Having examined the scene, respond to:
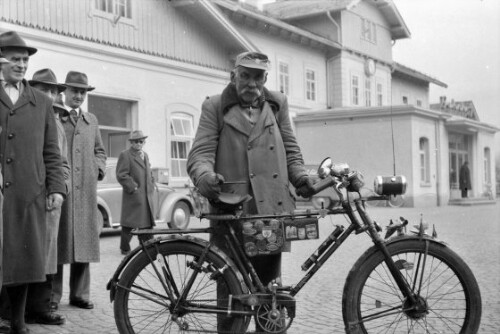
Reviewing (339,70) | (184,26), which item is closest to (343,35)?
(339,70)

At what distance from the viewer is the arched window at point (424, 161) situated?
2548cm

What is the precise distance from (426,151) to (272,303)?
2340 centimetres

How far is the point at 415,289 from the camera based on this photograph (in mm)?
3914

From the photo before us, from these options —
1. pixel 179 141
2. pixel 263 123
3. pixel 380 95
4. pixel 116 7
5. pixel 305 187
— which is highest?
pixel 116 7

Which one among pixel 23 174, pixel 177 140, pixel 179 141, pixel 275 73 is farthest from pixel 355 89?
pixel 23 174

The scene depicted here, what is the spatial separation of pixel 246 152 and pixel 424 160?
22876mm

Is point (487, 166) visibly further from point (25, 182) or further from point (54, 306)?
point (25, 182)

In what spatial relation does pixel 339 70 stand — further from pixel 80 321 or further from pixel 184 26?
pixel 80 321

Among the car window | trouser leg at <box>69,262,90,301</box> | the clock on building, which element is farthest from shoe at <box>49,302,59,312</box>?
the clock on building

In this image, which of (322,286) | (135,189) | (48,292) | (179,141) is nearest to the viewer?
(48,292)

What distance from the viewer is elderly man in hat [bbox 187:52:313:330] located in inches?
155

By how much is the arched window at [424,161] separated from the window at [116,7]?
12.9 m

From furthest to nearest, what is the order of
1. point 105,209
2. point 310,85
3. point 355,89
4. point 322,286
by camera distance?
point 355,89
point 310,85
point 105,209
point 322,286

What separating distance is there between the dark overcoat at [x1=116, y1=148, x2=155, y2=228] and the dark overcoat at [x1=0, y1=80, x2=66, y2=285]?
5425 mm
